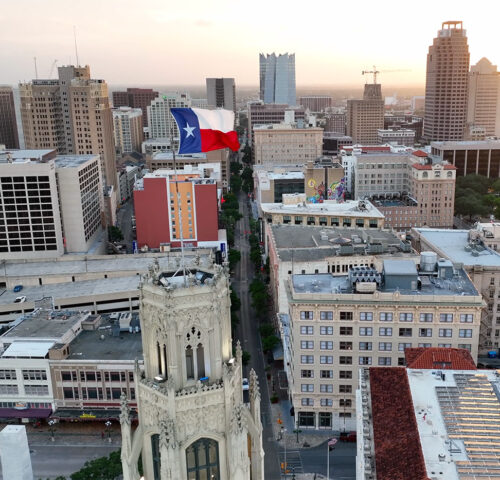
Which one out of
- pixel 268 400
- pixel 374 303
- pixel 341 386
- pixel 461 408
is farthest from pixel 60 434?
pixel 461 408

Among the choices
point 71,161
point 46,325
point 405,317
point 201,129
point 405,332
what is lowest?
Answer: point 46,325

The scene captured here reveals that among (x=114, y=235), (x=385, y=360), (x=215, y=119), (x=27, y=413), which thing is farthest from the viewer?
(x=114, y=235)

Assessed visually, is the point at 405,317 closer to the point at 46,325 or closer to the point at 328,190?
the point at 46,325

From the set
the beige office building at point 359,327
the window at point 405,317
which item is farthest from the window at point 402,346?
the window at point 405,317

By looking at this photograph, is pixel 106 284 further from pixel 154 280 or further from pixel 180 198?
pixel 154 280

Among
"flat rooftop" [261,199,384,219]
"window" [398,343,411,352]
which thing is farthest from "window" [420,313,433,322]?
"flat rooftop" [261,199,384,219]

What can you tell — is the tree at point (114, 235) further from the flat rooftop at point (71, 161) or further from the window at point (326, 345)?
the window at point (326, 345)

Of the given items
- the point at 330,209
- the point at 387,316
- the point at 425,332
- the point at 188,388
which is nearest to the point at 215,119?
the point at 188,388

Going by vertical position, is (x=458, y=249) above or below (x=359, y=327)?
above
